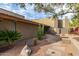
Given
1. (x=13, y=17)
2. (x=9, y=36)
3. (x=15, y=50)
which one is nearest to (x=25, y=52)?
(x=15, y=50)

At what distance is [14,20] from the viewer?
279cm

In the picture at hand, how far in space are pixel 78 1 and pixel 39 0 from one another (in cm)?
69

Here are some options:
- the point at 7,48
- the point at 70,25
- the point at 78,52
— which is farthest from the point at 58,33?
the point at 7,48

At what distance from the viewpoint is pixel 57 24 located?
2.91 m

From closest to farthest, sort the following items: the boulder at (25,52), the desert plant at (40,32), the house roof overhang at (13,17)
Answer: the house roof overhang at (13,17)
the boulder at (25,52)
the desert plant at (40,32)

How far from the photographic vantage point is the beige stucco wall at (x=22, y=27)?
110 inches

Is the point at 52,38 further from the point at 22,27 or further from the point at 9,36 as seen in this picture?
the point at 9,36

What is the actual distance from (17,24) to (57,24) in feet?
2.35

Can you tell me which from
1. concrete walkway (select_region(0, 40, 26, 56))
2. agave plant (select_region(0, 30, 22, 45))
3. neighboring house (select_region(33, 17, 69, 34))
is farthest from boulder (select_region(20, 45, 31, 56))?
neighboring house (select_region(33, 17, 69, 34))

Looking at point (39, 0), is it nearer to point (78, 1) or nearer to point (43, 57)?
point (78, 1)

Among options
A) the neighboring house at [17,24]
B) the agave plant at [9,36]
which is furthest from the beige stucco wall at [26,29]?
the agave plant at [9,36]

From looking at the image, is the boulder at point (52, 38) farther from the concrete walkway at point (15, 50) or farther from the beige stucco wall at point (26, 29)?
the concrete walkway at point (15, 50)

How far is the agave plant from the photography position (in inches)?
110

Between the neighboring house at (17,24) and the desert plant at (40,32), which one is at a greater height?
the neighboring house at (17,24)
